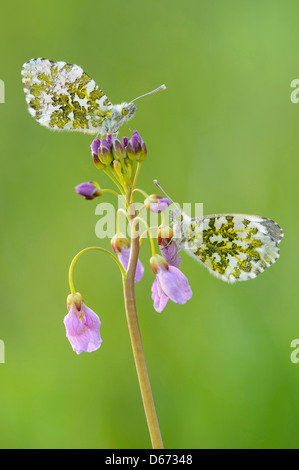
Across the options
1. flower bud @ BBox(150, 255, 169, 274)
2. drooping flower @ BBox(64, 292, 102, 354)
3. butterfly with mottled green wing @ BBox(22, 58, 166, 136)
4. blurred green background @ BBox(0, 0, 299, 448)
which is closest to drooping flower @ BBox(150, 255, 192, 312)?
flower bud @ BBox(150, 255, 169, 274)

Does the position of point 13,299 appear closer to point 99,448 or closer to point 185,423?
point 99,448

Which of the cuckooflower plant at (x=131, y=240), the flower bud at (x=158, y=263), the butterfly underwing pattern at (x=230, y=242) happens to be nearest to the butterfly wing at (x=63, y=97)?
the cuckooflower plant at (x=131, y=240)

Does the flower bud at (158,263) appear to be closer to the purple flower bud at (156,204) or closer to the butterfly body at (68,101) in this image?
the purple flower bud at (156,204)

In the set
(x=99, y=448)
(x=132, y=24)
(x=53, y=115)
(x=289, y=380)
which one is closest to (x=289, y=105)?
(x=132, y=24)

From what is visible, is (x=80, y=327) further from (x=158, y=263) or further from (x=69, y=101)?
(x=69, y=101)

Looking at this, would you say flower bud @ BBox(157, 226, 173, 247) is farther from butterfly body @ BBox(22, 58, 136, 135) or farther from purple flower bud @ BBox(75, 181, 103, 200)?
butterfly body @ BBox(22, 58, 136, 135)

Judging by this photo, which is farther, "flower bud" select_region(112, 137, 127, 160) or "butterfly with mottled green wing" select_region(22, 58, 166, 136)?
"butterfly with mottled green wing" select_region(22, 58, 166, 136)
